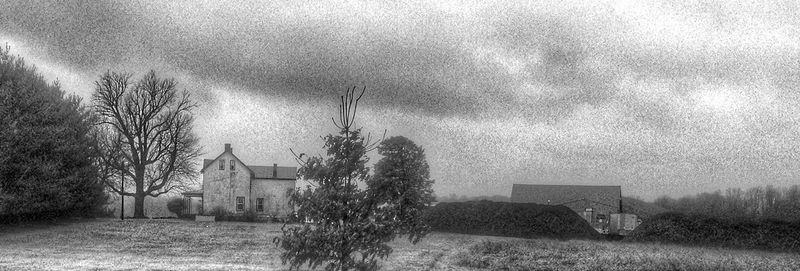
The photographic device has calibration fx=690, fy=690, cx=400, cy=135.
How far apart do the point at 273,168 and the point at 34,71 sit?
24.1 meters

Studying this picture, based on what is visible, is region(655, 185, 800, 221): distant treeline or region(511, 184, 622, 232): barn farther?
region(511, 184, 622, 232): barn

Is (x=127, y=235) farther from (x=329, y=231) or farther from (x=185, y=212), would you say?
(x=329, y=231)

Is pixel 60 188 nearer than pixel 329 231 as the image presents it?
No

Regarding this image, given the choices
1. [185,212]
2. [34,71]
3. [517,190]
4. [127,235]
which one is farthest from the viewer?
[517,190]

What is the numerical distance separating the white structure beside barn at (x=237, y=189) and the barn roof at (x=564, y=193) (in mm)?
22222

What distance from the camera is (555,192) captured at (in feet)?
211

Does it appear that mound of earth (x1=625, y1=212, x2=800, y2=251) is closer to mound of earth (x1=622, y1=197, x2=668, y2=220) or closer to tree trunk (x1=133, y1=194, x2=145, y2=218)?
mound of earth (x1=622, y1=197, x2=668, y2=220)

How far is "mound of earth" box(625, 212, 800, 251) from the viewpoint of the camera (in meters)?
32.5

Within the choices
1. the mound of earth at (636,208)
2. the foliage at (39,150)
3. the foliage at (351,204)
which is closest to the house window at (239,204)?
the foliage at (39,150)

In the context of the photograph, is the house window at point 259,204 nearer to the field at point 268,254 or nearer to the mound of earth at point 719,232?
the field at point 268,254

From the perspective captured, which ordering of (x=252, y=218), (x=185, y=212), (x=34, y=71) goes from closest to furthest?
(x=34, y=71)
(x=252, y=218)
(x=185, y=212)

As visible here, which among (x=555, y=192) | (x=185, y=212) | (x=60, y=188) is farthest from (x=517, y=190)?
(x=60, y=188)

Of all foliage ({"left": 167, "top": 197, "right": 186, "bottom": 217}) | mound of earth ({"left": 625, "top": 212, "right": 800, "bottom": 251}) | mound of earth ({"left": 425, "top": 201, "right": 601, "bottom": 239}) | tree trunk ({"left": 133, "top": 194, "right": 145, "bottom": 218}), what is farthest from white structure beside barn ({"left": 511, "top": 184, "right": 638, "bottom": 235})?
tree trunk ({"left": 133, "top": 194, "right": 145, "bottom": 218})

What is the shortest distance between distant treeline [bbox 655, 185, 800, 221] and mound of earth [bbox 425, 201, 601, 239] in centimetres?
594
